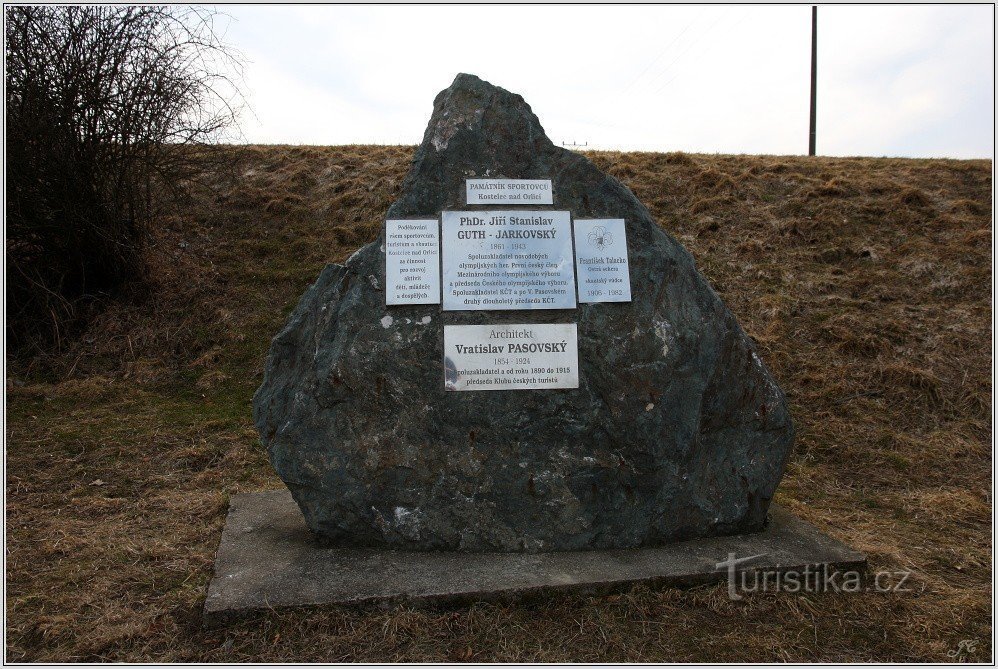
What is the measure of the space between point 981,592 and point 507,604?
2.51 meters

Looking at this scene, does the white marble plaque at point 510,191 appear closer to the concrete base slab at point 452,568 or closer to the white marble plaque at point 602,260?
the white marble plaque at point 602,260

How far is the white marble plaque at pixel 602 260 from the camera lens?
3916mm

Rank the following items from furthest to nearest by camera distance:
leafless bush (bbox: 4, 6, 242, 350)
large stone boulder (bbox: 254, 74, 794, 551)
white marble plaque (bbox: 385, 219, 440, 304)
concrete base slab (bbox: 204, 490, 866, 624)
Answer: leafless bush (bbox: 4, 6, 242, 350), white marble plaque (bbox: 385, 219, 440, 304), large stone boulder (bbox: 254, 74, 794, 551), concrete base slab (bbox: 204, 490, 866, 624)

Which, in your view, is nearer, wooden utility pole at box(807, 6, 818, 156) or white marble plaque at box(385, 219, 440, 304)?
white marble plaque at box(385, 219, 440, 304)

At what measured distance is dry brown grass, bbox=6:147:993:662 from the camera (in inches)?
124

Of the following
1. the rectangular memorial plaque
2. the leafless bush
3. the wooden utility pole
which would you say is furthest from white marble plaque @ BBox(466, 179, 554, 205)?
the wooden utility pole

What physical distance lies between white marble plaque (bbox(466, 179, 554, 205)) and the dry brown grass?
2.15 m

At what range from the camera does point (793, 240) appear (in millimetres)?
9578

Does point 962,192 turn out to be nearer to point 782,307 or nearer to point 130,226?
point 782,307

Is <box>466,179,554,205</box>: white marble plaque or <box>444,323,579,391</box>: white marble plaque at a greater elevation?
<box>466,179,554,205</box>: white marble plaque

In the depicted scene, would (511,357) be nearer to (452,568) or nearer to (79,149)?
(452,568)

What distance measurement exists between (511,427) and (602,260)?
1066 mm

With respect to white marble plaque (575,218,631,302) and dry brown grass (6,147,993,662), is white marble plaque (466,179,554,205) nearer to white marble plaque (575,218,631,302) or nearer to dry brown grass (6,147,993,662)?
white marble plaque (575,218,631,302)

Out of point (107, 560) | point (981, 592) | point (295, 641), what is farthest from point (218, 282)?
point (981, 592)
